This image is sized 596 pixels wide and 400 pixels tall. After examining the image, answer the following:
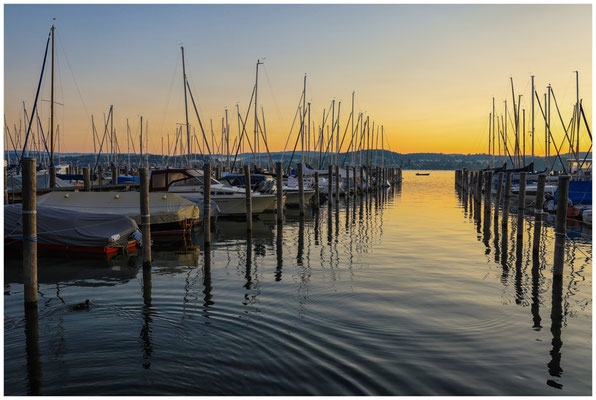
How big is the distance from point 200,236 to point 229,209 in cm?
536

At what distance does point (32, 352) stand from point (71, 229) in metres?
7.62

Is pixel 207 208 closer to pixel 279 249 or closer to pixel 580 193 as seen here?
pixel 279 249

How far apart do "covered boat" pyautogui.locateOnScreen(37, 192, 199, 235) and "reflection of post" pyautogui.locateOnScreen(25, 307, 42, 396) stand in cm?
866

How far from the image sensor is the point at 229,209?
2528cm

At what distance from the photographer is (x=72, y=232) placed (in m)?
14.4

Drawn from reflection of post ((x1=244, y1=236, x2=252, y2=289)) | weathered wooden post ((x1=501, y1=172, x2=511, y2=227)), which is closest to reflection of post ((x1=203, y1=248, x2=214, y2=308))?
reflection of post ((x1=244, y1=236, x2=252, y2=289))

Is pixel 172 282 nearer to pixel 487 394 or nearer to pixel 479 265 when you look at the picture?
pixel 487 394

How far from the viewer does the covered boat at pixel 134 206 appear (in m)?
17.8

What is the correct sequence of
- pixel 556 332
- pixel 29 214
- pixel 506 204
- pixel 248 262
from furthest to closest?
pixel 506 204 → pixel 248 262 → pixel 29 214 → pixel 556 332

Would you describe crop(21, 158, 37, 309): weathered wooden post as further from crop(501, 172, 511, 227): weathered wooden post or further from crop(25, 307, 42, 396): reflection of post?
crop(501, 172, 511, 227): weathered wooden post

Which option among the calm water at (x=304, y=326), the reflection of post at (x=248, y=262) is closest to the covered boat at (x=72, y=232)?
the calm water at (x=304, y=326)

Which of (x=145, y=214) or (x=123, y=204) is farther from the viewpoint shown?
(x=123, y=204)

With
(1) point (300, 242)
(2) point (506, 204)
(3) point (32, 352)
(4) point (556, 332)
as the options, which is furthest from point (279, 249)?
(2) point (506, 204)

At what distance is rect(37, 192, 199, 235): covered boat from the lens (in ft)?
58.4
